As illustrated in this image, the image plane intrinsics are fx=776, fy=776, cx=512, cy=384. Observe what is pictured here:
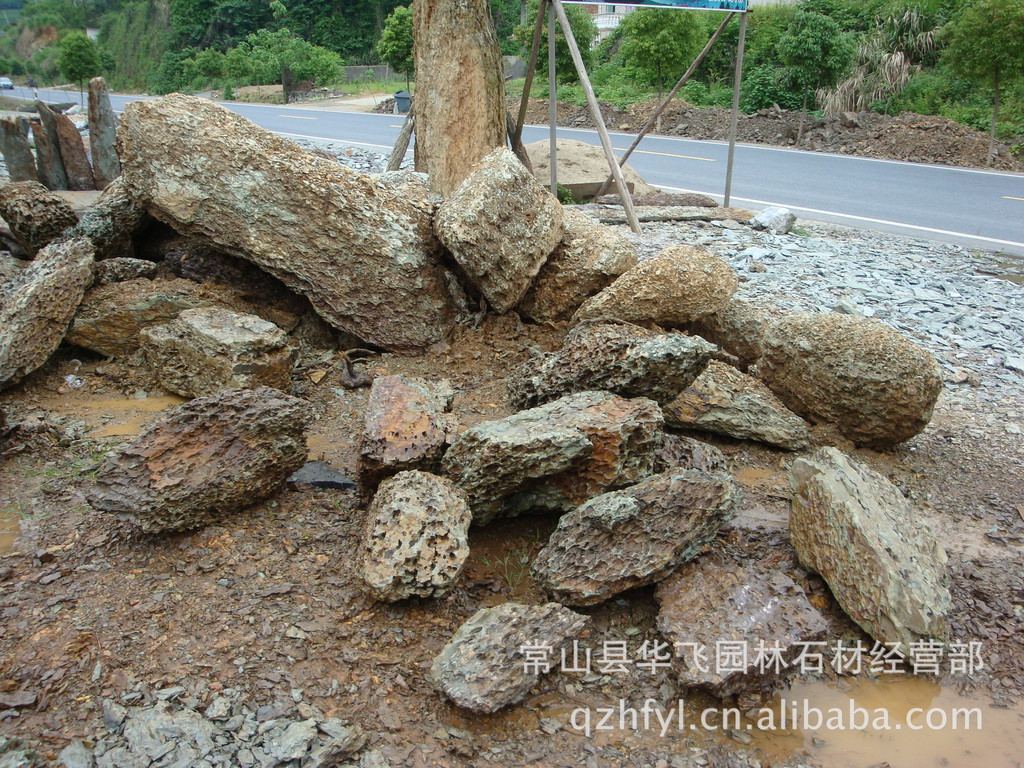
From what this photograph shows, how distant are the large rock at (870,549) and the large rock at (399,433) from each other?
1730 mm

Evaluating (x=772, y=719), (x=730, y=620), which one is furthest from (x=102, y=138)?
(x=772, y=719)

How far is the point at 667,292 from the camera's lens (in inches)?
181

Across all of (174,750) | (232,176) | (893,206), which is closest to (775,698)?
(174,750)

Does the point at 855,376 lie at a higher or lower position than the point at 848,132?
lower

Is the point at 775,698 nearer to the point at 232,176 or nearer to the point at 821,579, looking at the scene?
the point at 821,579

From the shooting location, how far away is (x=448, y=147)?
22.9 ft

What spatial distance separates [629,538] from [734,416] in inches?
55.4

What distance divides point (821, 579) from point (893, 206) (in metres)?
9.40

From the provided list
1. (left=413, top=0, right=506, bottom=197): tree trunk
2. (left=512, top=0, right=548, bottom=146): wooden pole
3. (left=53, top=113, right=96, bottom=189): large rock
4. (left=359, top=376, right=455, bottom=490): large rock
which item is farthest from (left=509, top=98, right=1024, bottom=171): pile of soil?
(left=359, top=376, right=455, bottom=490): large rock

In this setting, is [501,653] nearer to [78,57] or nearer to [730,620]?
[730,620]

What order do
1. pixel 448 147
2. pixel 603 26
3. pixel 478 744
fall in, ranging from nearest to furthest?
pixel 478 744, pixel 448 147, pixel 603 26

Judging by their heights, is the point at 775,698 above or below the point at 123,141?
below

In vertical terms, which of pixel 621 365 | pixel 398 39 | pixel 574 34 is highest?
pixel 398 39

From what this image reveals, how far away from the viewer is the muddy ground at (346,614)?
2727 mm
